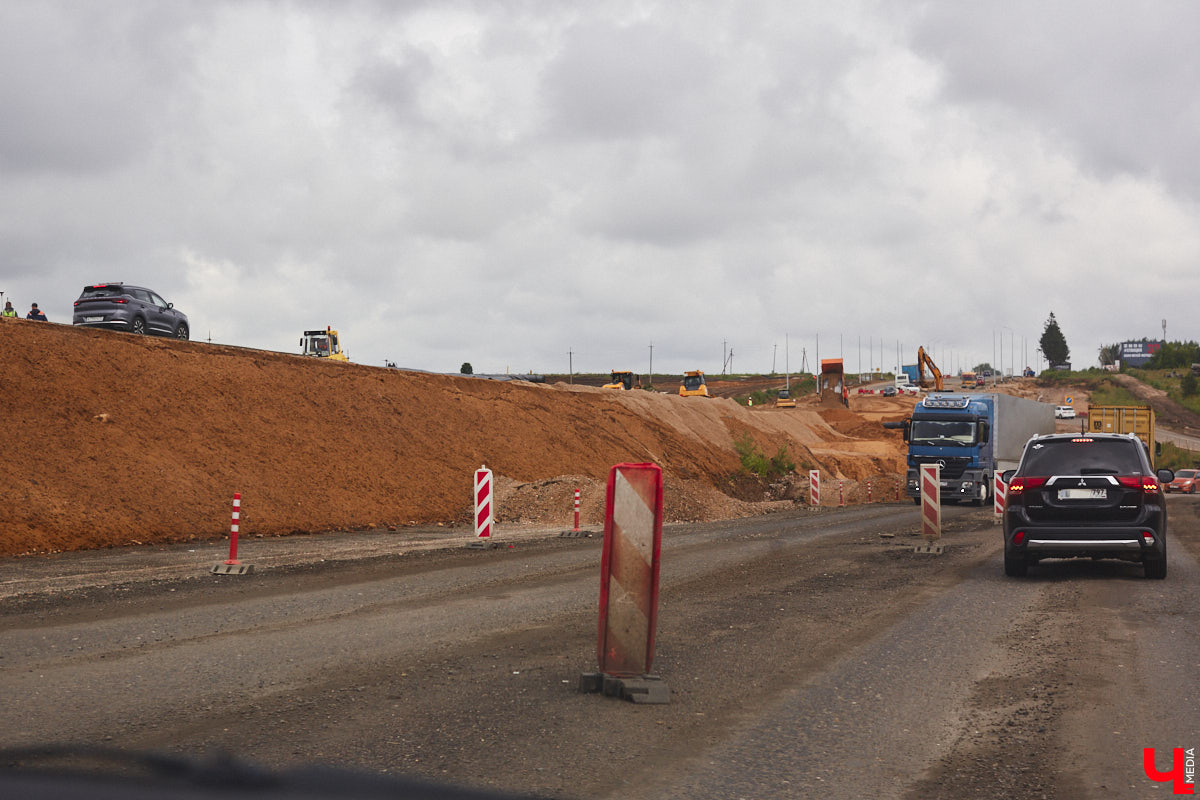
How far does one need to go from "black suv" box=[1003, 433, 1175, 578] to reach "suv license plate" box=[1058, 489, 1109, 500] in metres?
0.01

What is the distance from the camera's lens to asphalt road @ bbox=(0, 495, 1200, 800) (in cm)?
538

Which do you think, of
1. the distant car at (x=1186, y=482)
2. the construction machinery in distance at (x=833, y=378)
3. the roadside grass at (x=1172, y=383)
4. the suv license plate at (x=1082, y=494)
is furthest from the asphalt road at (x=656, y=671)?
the roadside grass at (x=1172, y=383)

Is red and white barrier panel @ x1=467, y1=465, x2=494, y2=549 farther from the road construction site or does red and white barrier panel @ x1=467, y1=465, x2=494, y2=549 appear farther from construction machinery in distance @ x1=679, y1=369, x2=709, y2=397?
construction machinery in distance @ x1=679, y1=369, x2=709, y2=397

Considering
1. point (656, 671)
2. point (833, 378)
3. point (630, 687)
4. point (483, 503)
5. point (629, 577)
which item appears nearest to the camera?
point (630, 687)

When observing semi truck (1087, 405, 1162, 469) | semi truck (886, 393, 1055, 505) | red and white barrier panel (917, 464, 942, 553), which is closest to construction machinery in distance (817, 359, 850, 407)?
semi truck (1087, 405, 1162, 469)

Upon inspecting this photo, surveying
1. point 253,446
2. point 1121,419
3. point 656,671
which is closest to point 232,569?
point 656,671

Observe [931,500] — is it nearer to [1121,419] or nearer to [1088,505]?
[1088,505]

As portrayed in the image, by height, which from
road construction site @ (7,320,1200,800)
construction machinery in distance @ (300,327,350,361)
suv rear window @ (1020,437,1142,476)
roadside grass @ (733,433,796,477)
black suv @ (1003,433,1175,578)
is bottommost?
roadside grass @ (733,433,796,477)

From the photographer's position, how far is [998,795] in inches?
195

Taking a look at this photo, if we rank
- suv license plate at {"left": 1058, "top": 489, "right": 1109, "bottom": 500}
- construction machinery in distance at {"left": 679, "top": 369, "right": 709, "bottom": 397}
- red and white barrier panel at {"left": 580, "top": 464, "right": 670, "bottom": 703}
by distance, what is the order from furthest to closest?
1. construction machinery in distance at {"left": 679, "top": 369, "right": 709, "bottom": 397}
2. suv license plate at {"left": 1058, "top": 489, "right": 1109, "bottom": 500}
3. red and white barrier panel at {"left": 580, "top": 464, "right": 670, "bottom": 703}

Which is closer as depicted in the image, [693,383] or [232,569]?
[232,569]

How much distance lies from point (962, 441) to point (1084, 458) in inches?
855

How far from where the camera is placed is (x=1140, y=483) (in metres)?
13.5

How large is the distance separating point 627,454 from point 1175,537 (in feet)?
75.6
